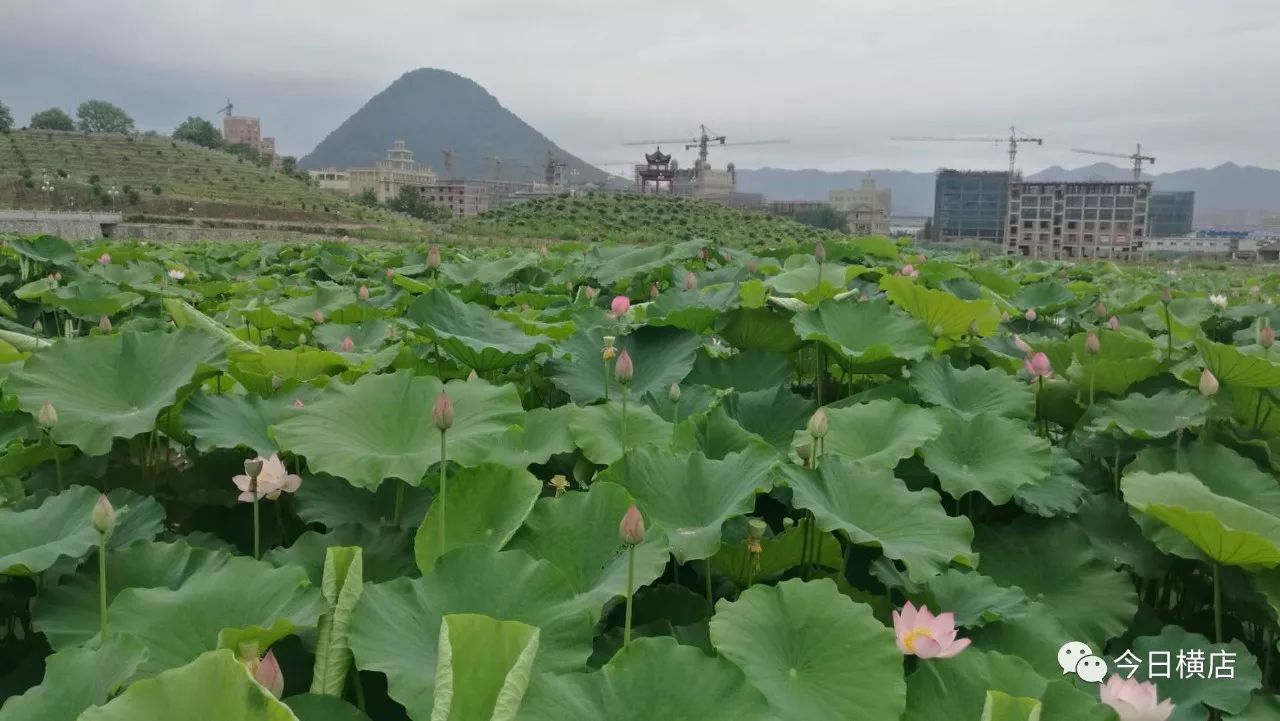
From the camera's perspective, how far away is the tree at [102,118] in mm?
78562

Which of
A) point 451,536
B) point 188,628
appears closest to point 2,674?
point 188,628

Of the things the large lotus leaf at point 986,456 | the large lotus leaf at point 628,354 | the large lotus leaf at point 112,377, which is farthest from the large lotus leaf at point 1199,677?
the large lotus leaf at point 112,377

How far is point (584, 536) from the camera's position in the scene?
41.4 inches

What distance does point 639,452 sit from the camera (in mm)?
1184

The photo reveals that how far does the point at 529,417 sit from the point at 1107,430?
0.97 m

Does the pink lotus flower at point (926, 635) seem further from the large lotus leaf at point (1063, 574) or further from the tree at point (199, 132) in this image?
the tree at point (199, 132)

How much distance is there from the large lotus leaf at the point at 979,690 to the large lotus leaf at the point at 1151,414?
732 millimetres

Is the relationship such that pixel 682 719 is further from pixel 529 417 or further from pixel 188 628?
pixel 529 417

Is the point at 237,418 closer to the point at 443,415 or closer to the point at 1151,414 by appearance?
the point at 443,415

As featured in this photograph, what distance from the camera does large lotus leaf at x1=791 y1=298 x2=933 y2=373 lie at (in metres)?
1.68

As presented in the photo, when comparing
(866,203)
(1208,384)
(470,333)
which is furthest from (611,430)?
(866,203)

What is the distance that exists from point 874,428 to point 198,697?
1.05 m

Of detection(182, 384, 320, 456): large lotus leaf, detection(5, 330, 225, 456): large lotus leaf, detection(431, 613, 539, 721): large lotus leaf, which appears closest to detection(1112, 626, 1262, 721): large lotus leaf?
detection(431, 613, 539, 721): large lotus leaf

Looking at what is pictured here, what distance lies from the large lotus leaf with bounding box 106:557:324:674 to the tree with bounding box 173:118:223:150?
7774 centimetres
